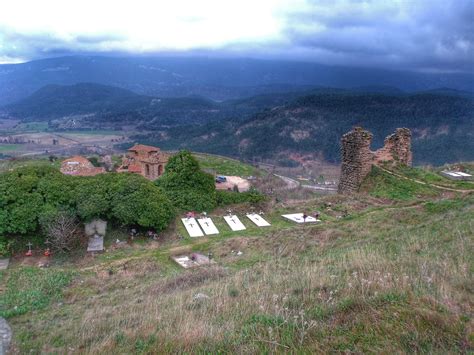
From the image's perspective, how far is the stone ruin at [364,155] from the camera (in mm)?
19562

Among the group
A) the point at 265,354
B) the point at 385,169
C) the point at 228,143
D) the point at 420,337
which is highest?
the point at 420,337

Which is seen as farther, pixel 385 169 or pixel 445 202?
pixel 385 169

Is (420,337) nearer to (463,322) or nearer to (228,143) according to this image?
(463,322)

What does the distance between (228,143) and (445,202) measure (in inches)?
3724

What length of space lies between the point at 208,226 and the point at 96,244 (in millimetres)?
5086

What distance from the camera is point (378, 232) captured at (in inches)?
470

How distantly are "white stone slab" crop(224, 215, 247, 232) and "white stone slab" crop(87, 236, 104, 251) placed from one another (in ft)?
19.0

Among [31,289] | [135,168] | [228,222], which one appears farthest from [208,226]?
[135,168]

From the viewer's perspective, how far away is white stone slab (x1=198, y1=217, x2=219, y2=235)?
18.0 meters

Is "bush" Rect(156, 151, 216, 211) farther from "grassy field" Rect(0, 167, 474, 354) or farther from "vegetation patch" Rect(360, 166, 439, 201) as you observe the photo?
"grassy field" Rect(0, 167, 474, 354)

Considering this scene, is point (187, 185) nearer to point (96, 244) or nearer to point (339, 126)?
point (96, 244)

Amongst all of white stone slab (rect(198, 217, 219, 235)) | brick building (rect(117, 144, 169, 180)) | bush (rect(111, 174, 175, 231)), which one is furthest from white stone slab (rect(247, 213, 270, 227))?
brick building (rect(117, 144, 169, 180))

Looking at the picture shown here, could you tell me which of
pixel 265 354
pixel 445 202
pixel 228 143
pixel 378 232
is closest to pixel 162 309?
pixel 265 354

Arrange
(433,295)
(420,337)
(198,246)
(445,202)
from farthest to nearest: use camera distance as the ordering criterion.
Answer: (198,246) → (445,202) → (433,295) → (420,337)
